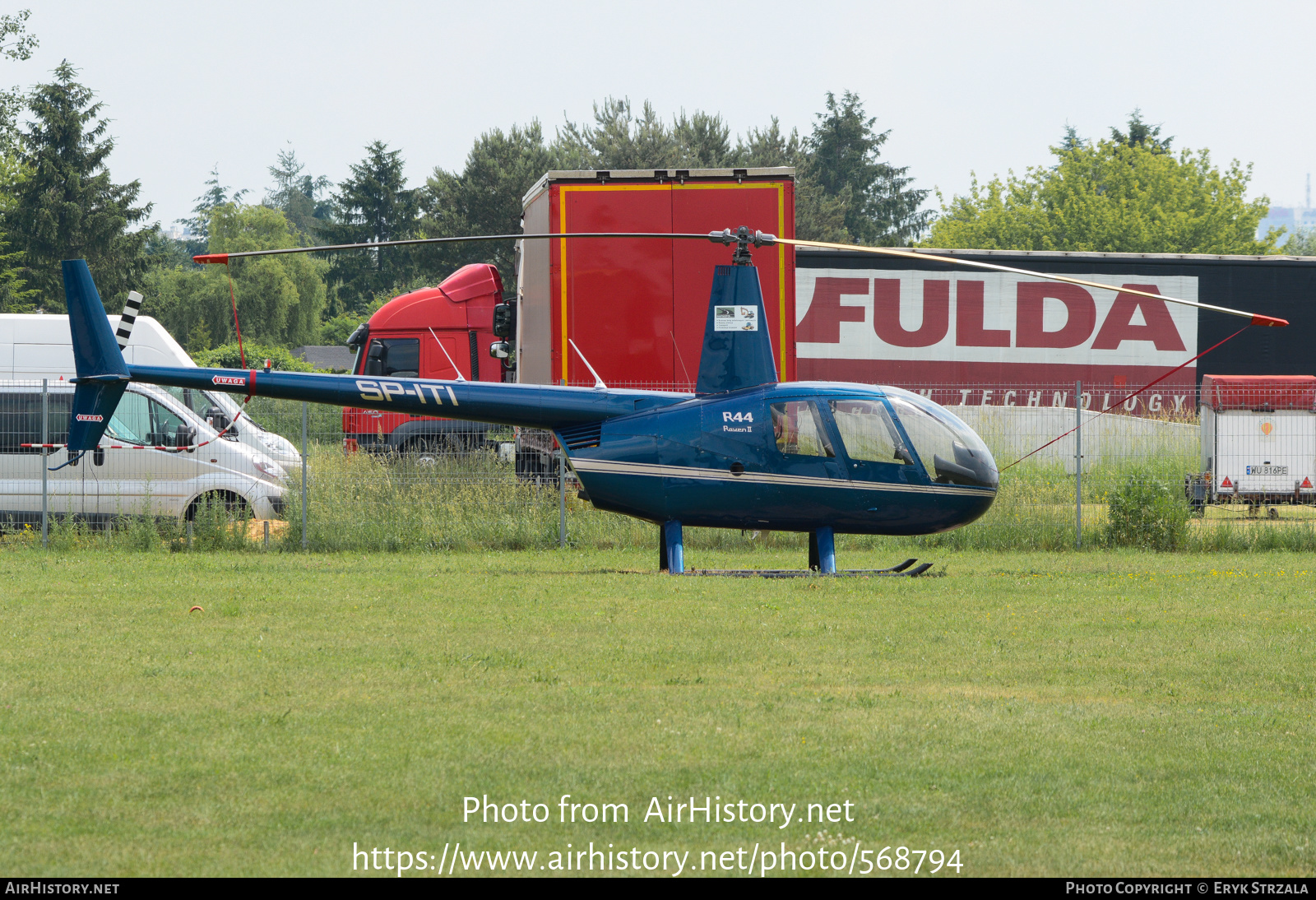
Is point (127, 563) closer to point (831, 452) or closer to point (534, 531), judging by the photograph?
point (534, 531)

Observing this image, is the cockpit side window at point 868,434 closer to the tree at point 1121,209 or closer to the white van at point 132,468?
the white van at point 132,468

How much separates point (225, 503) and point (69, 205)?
49.2m

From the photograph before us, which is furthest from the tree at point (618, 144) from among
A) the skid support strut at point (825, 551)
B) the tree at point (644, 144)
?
the skid support strut at point (825, 551)

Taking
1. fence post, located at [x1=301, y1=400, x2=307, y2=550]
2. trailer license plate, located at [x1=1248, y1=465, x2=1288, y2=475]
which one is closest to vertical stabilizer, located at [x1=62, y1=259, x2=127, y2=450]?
fence post, located at [x1=301, y1=400, x2=307, y2=550]

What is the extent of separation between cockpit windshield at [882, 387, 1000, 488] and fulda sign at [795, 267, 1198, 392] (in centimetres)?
1375

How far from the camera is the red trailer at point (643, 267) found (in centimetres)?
1716

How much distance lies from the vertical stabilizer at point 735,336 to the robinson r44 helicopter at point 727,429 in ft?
0.04

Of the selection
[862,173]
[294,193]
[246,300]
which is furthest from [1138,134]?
[294,193]

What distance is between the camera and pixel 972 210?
2832 inches

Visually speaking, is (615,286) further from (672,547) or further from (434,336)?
(672,547)

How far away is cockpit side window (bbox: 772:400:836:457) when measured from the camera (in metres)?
12.0

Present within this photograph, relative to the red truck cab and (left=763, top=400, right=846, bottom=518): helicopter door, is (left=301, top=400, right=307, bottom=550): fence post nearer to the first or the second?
the red truck cab

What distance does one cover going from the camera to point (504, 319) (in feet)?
66.2

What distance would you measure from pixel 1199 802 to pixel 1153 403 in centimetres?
2117
